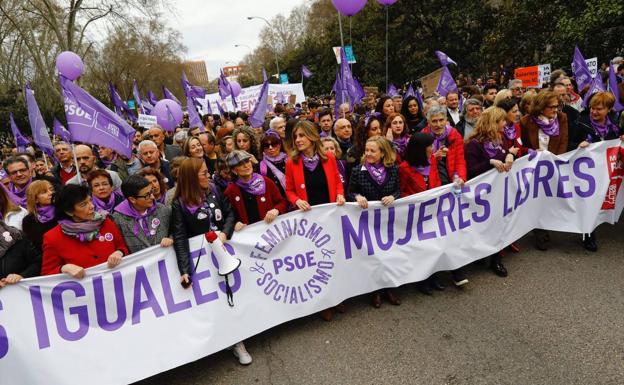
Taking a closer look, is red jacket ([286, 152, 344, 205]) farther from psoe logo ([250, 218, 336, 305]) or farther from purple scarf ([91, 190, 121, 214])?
purple scarf ([91, 190, 121, 214])

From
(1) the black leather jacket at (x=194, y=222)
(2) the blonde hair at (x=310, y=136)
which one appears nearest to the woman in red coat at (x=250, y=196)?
(1) the black leather jacket at (x=194, y=222)

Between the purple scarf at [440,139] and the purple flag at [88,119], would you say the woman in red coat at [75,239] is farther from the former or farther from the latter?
the purple scarf at [440,139]

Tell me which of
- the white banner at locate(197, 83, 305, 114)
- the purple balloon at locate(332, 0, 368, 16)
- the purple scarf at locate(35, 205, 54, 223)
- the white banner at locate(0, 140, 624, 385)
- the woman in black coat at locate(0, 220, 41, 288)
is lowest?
the white banner at locate(0, 140, 624, 385)

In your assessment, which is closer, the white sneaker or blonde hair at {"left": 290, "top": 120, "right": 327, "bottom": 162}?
the white sneaker

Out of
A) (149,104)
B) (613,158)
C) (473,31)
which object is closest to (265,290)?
(613,158)

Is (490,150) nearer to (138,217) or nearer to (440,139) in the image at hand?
(440,139)

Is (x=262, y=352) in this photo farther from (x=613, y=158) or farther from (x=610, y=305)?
(x=613, y=158)

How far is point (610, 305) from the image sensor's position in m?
3.25

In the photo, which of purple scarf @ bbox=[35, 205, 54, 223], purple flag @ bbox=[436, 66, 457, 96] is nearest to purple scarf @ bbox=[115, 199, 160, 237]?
purple scarf @ bbox=[35, 205, 54, 223]

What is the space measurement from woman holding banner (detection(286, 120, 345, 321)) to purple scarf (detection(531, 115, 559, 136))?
8.03 ft

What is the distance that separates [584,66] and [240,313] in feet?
21.9

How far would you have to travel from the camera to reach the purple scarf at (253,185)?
3447 mm

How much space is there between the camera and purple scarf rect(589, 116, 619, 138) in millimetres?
4496

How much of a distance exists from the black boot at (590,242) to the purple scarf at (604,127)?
1.16 meters
